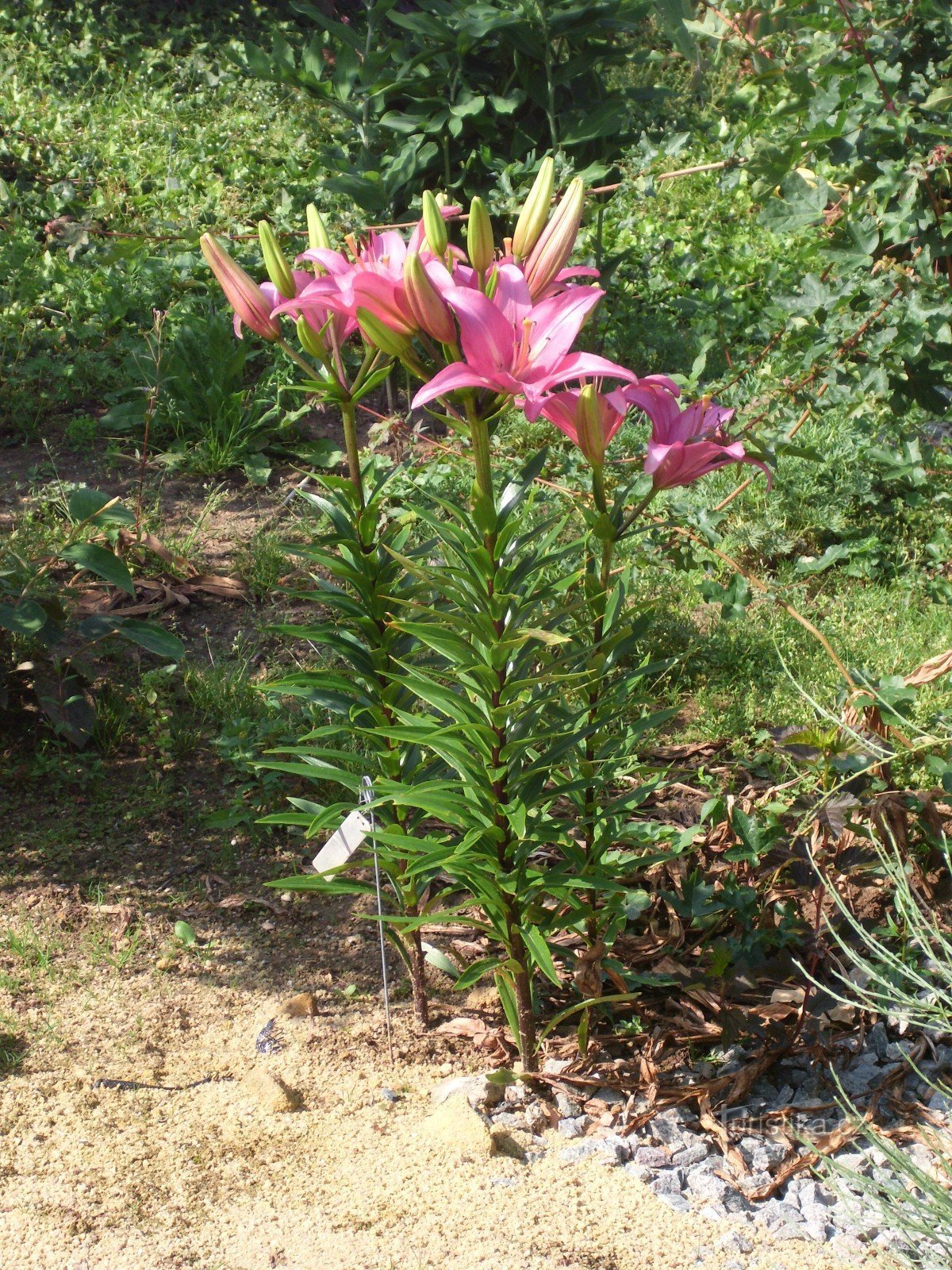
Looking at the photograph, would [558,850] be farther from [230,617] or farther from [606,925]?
[230,617]

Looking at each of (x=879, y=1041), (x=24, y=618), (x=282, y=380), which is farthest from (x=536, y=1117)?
(x=282, y=380)

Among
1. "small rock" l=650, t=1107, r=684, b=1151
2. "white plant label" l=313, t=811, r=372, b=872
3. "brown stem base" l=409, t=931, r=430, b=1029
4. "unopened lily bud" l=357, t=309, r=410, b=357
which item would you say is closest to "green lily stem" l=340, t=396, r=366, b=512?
"unopened lily bud" l=357, t=309, r=410, b=357

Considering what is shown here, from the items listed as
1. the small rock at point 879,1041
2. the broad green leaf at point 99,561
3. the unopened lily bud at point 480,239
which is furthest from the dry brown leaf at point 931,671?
the broad green leaf at point 99,561

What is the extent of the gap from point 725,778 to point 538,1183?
1.37 meters

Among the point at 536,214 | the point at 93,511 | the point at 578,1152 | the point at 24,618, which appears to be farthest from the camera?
the point at 93,511

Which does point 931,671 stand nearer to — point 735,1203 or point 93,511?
point 735,1203

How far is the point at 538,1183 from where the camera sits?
1.95 m

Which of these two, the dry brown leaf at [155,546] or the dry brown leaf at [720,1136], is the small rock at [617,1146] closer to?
the dry brown leaf at [720,1136]

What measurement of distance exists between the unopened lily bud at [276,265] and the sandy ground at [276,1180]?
4.53ft

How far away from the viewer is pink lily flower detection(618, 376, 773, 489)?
70.7 inches

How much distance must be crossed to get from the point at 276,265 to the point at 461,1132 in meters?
1.45

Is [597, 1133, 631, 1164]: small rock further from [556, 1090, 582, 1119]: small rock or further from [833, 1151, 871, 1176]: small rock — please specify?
[833, 1151, 871, 1176]: small rock

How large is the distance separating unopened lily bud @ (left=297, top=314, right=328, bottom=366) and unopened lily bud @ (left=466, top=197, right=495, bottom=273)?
1.04 feet

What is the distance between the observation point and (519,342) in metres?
1.55
